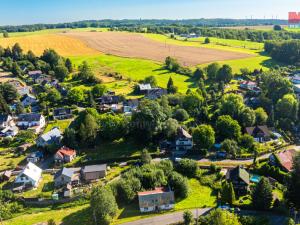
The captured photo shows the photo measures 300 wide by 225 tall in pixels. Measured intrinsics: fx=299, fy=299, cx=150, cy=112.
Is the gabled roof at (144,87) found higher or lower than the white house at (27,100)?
higher

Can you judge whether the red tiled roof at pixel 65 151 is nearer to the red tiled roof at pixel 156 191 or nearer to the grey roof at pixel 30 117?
the grey roof at pixel 30 117

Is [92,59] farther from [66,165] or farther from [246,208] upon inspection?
[246,208]

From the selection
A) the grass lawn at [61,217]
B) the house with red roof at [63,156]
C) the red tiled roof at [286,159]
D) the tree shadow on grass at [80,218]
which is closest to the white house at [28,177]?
the house with red roof at [63,156]

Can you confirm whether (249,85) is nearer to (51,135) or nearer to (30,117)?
(51,135)

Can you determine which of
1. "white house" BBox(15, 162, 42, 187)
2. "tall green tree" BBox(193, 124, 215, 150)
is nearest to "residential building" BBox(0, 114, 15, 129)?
"white house" BBox(15, 162, 42, 187)

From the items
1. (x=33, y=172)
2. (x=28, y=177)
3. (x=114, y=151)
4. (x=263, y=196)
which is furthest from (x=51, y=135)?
(x=263, y=196)

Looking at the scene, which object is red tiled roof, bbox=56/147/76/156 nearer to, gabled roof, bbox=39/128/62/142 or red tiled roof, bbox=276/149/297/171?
gabled roof, bbox=39/128/62/142

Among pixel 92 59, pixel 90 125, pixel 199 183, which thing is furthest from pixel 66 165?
pixel 92 59
